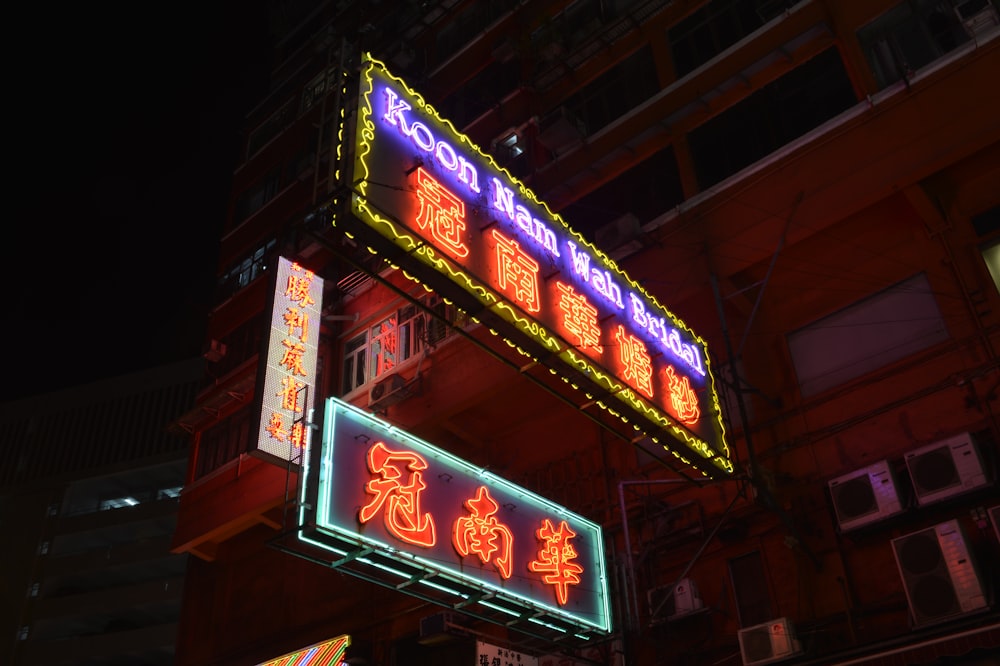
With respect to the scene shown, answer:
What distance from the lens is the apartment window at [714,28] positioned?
601 inches

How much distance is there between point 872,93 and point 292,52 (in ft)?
78.7

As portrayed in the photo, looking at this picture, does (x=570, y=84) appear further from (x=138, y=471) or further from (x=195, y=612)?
(x=138, y=471)

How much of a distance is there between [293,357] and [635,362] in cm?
741

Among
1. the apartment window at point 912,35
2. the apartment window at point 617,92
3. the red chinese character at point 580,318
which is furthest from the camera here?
the apartment window at point 617,92

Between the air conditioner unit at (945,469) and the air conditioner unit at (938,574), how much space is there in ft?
1.37

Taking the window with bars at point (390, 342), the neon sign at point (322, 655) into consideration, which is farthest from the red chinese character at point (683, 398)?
the neon sign at point (322, 655)

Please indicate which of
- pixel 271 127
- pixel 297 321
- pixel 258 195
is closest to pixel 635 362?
pixel 297 321

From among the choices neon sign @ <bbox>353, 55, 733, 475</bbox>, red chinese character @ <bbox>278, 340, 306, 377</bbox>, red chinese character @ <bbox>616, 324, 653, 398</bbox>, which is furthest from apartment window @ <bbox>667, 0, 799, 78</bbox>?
red chinese character @ <bbox>278, 340, 306, 377</bbox>

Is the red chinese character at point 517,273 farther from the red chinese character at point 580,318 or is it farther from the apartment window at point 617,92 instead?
the apartment window at point 617,92

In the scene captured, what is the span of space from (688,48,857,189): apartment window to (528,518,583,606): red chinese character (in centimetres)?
689

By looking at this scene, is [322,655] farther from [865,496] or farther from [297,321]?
[865,496]

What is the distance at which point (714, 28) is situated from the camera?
1599cm

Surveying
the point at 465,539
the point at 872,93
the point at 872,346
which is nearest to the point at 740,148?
the point at 872,93

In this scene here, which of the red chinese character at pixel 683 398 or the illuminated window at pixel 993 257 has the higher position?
the illuminated window at pixel 993 257
